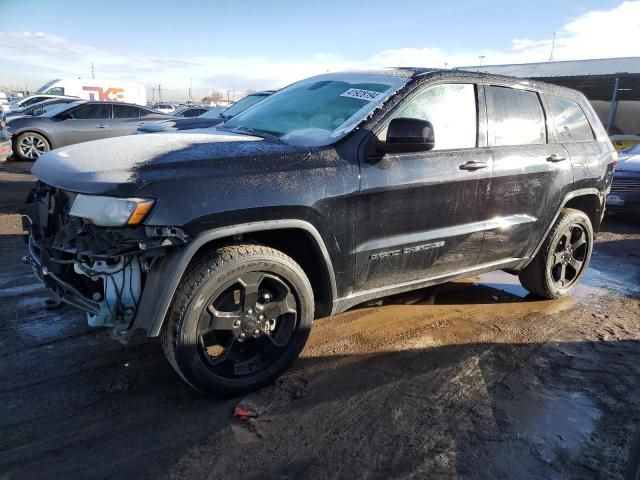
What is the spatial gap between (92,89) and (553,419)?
32747mm

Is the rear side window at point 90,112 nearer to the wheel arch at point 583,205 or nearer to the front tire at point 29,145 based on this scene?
the front tire at point 29,145

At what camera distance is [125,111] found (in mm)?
12680

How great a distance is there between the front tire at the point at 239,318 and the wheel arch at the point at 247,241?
0.33 ft

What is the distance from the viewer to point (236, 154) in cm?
288

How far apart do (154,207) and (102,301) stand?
566 millimetres

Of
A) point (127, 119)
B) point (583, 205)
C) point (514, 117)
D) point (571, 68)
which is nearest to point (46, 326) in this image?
point (514, 117)

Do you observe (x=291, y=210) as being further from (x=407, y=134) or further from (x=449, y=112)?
(x=449, y=112)

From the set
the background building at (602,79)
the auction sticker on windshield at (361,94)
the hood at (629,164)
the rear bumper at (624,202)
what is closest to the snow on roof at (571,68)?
the background building at (602,79)

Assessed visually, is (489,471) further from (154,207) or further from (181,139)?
(181,139)

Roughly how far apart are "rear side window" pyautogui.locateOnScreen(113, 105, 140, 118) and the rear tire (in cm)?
1093

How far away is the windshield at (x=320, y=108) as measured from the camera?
10.9 feet

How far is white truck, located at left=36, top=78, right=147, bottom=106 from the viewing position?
29.1 meters

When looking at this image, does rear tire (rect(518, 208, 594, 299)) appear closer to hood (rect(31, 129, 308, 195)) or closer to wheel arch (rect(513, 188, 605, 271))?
wheel arch (rect(513, 188, 605, 271))

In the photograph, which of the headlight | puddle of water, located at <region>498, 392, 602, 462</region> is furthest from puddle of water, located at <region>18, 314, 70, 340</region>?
puddle of water, located at <region>498, 392, 602, 462</region>
